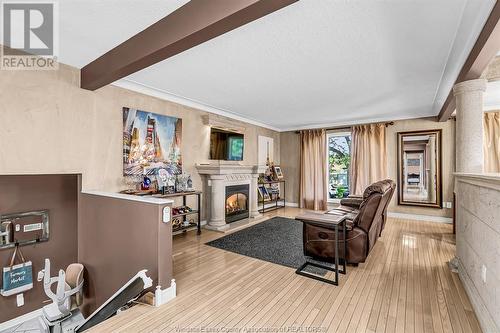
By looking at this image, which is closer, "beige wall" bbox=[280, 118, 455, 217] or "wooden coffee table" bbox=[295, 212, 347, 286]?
"wooden coffee table" bbox=[295, 212, 347, 286]

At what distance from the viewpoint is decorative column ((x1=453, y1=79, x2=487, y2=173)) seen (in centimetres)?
265

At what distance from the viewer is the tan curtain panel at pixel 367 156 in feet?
18.6

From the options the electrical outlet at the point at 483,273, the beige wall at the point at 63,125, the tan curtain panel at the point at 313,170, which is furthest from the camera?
the tan curtain panel at the point at 313,170

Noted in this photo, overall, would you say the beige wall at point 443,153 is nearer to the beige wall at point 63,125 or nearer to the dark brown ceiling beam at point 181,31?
the beige wall at point 63,125

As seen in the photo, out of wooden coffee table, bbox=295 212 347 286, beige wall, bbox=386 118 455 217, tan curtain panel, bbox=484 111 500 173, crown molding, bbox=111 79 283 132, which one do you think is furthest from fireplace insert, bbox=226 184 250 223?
tan curtain panel, bbox=484 111 500 173

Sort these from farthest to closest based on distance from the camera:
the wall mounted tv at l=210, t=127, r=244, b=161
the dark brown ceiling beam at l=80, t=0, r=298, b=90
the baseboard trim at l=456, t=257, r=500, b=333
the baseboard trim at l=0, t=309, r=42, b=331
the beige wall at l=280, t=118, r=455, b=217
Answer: the beige wall at l=280, t=118, r=455, b=217 < the wall mounted tv at l=210, t=127, r=244, b=161 < the baseboard trim at l=0, t=309, r=42, b=331 < the baseboard trim at l=456, t=257, r=500, b=333 < the dark brown ceiling beam at l=80, t=0, r=298, b=90

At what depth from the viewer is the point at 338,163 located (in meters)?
6.50

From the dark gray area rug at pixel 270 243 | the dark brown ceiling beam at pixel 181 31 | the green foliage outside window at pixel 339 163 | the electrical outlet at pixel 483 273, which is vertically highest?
the dark brown ceiling beam at pixel 181 31

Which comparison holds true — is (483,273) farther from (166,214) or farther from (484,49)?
(166,214)

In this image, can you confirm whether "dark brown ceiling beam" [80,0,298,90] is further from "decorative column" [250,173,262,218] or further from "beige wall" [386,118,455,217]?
"beige wall" [386,118,455,217]

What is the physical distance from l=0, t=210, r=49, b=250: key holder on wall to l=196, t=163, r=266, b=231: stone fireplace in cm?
243

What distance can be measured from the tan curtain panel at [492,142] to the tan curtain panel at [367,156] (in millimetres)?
1779

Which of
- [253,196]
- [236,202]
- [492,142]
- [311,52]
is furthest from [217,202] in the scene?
[492,142]

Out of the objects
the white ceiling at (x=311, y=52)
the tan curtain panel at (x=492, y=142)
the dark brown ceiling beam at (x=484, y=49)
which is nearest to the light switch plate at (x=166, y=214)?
the white ceiling at (x=311, y=52)
